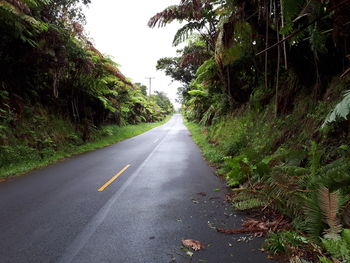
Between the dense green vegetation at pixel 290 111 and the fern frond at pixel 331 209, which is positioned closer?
the fern frond at pixel 331 209

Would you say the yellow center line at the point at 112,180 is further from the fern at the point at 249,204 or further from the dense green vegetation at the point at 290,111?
the fern at the point at 249,204

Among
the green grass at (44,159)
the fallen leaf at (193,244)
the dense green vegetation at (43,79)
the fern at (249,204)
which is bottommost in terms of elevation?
the fallen leaf at (193,244)

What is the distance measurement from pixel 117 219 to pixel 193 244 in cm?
146

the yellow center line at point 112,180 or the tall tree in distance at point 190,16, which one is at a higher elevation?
the tall tree in distance at point 190,16

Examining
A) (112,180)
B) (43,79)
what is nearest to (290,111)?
(112,180)

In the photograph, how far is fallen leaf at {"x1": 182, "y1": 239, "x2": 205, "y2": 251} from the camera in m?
3.04

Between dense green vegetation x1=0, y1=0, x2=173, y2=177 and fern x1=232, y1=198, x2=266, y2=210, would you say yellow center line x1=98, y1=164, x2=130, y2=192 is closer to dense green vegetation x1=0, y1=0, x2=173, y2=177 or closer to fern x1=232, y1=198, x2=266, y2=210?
fern x1=232, y1=198, x2=266, y2=210

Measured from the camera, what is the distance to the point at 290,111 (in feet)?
22.0

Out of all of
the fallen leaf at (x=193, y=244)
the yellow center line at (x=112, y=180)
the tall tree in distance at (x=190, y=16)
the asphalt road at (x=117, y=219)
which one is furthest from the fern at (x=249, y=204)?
the tall tree in distance at (x=190, y=16)

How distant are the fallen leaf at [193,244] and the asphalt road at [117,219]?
8 centimetres

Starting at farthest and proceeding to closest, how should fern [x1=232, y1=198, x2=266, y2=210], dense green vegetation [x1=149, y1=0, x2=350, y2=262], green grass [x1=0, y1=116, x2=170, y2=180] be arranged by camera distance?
green grass [x1=0, y1=116, x2=170, y2=180] < fern [x1=232, y1=198, x2=266, y2=210] < dense green vegetation [x1=149, y1=0, x2=350, y2=262]

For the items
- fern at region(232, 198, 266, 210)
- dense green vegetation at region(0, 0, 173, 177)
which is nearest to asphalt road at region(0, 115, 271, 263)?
fern at region(232, 198, 266, 210)

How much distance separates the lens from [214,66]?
1052 cm

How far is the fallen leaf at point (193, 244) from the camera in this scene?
3.04 meters
